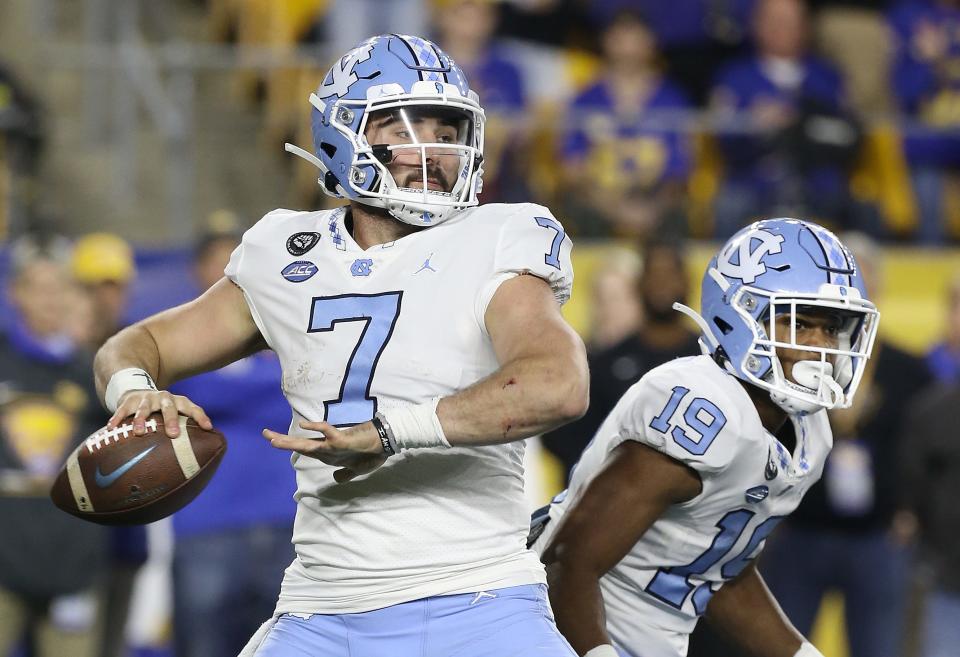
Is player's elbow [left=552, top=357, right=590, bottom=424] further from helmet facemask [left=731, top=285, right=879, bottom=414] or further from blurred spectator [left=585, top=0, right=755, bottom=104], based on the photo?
blurred spectator [left=585, top=0, right=755, bottom=104]

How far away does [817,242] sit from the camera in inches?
146

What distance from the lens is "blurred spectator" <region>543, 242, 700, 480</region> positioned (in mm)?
6062

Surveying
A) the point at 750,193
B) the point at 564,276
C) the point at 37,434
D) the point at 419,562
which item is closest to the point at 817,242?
the point at 564,276

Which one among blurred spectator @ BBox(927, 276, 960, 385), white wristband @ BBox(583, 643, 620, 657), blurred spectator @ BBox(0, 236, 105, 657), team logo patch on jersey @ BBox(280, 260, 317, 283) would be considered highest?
team logo patch on jersey @ BBox(280, 260, 317, 283)

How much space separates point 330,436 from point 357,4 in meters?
5.94

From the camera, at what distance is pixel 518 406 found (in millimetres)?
2920

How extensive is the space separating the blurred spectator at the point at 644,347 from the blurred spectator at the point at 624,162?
2045 millimetres

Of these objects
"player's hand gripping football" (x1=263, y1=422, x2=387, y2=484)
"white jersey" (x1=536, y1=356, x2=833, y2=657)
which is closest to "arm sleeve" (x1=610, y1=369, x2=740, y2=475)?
"white jersey" (x1=536, y1=356, x2=833, y2=657)

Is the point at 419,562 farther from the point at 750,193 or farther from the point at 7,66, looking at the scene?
the point at 7,66

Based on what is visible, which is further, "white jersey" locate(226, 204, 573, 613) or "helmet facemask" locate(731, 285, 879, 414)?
"helmet facemask" locate(731, 285, 879, 414)

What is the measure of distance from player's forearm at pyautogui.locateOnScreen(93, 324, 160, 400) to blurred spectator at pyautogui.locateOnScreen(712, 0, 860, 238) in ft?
16.5

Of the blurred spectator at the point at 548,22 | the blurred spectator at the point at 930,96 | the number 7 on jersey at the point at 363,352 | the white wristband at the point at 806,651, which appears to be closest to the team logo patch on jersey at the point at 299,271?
the number 7 on jersey at the point at 363,352

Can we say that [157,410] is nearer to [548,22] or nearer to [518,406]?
[518,406]

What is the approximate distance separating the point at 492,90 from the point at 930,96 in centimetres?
271
